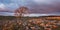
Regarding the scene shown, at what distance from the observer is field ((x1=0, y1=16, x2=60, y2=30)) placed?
68.4 inches

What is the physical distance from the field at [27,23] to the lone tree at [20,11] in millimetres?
38

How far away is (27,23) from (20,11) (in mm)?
167

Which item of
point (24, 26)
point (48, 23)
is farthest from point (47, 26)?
point (24, 26)

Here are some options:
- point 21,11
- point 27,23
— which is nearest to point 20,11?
point 21,11

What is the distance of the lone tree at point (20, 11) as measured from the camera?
174cm

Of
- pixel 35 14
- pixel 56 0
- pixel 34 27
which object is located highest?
pixel 56 0

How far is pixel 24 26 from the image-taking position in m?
1.75

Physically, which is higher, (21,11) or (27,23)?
(21,11)

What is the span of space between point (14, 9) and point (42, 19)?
360 millimetres

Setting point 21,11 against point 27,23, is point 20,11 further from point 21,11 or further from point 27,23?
point 27,23

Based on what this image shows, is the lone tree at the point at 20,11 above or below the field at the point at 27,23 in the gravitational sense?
Result: above

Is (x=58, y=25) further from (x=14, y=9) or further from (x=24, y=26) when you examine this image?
(x=14, y=9)

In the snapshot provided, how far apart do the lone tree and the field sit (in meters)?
0.04

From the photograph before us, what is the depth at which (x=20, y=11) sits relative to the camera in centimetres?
174
